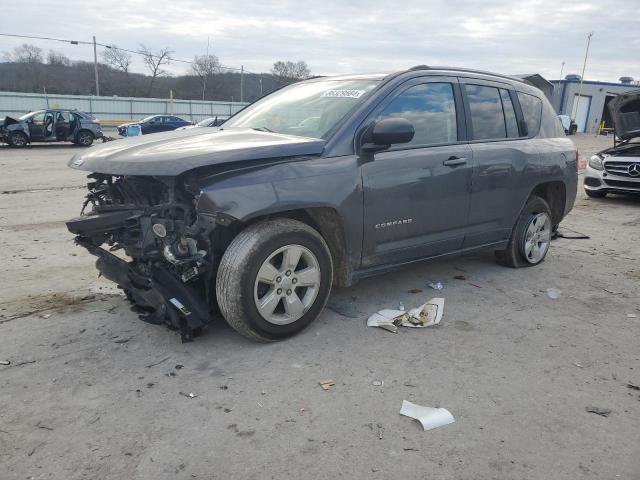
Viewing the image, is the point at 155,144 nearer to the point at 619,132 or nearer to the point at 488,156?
the point at 488,156

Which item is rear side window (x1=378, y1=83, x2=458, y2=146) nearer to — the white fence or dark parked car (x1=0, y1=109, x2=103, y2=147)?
dark parked car (x1=0, y1=109, x2=103, y2=147)

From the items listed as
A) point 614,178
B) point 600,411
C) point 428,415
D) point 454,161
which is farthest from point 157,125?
point 600,411

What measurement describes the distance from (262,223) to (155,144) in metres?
Result: 0.99

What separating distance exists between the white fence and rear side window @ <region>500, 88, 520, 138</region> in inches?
1395

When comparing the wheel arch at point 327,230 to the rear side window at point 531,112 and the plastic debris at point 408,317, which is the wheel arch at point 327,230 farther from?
the rear side window at point 531,112

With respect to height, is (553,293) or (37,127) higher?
(37,127)

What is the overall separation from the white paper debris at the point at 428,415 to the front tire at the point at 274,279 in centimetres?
105

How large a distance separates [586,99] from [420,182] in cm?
5416

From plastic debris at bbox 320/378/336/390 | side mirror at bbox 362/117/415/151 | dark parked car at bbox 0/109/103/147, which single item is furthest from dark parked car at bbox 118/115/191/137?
plastic debris at bbox 320/378/336/390

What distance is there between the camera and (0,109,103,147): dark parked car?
21.2 m

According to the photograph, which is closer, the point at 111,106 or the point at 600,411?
the point at 600,411

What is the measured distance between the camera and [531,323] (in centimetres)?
404

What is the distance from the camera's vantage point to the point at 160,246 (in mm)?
3305

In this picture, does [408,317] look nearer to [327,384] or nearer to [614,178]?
[327,384]
